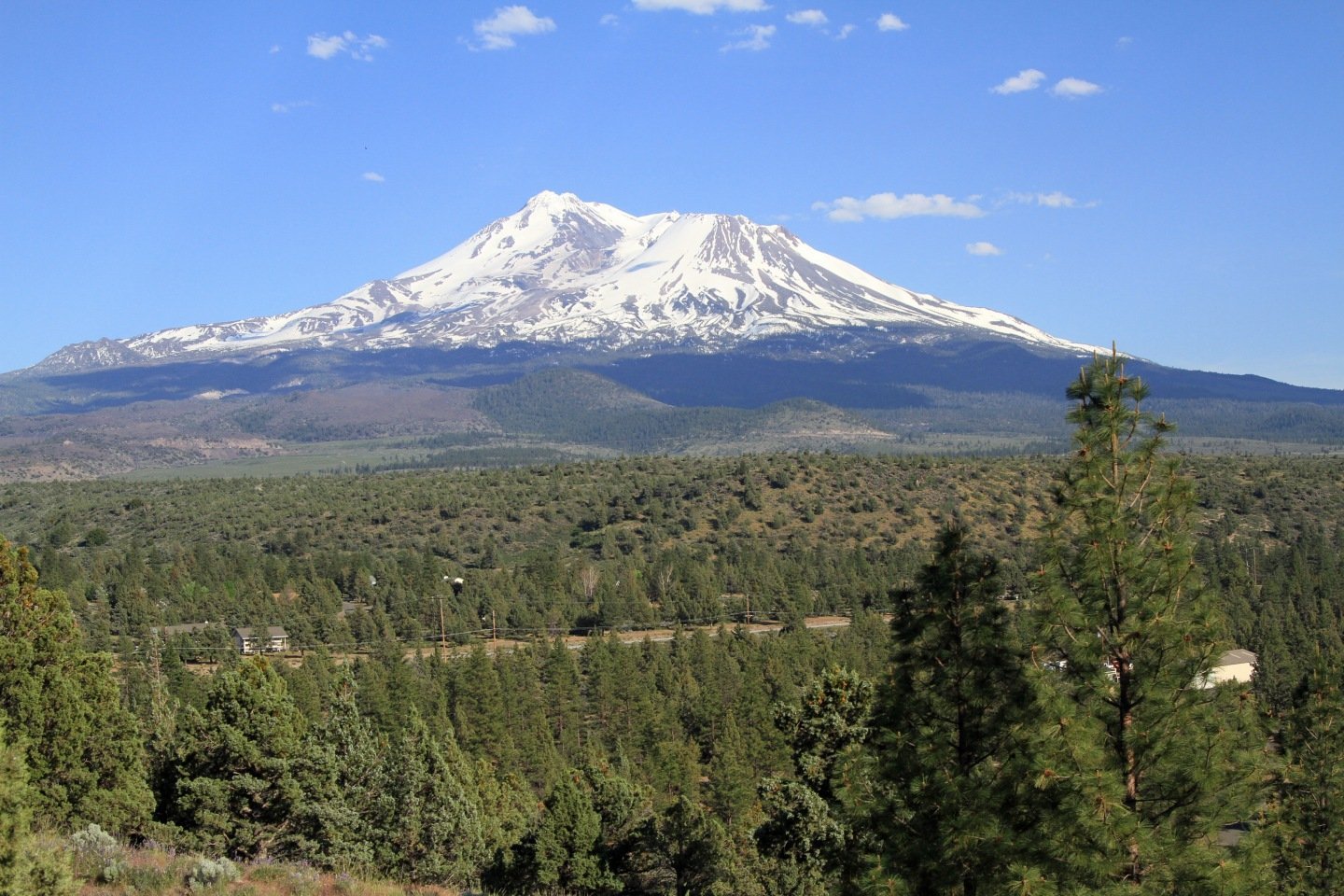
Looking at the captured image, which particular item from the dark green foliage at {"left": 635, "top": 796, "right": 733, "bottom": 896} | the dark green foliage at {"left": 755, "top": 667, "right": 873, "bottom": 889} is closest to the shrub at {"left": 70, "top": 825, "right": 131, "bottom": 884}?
the dark green foliage at {"left": 755, "top": 667, "right": 873, "bottom": 889}

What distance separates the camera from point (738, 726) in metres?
45.8

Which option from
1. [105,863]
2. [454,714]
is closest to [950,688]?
[105,863]

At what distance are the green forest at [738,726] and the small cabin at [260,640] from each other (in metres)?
1.92

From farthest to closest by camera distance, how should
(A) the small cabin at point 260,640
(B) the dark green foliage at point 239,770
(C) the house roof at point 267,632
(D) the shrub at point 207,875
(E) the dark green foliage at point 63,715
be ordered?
(C) the house roof at point 267,632
(A) the small cabin at point 260,640
(B) the dark green foliage at point 239,770
(E) the dark green foliage at point 63,715
(D) the shrub at point 207,875

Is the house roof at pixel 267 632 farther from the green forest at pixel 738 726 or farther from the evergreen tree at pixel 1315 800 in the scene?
the evergreen tree at pixel 1315 800

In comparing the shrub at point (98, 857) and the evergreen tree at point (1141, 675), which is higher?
the evergreen tree at point (1141, 675)

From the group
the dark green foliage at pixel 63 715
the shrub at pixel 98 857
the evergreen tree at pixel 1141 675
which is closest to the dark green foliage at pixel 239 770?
the dark green foliage at pixel 63 715

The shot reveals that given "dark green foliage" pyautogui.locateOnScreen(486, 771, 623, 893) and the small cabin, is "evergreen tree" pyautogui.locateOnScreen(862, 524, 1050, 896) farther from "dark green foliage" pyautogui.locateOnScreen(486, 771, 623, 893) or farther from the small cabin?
the small cabin

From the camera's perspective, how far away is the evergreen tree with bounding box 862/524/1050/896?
13.4 metres

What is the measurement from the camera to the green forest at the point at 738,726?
12.7m

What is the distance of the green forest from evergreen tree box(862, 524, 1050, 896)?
39 millimetres

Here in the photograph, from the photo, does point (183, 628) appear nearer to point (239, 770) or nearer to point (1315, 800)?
point (239, 770)

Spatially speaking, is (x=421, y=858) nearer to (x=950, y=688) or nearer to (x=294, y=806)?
(x=294, y=806)

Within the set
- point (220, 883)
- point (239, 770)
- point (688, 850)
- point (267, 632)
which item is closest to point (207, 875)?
point (220, 883)
